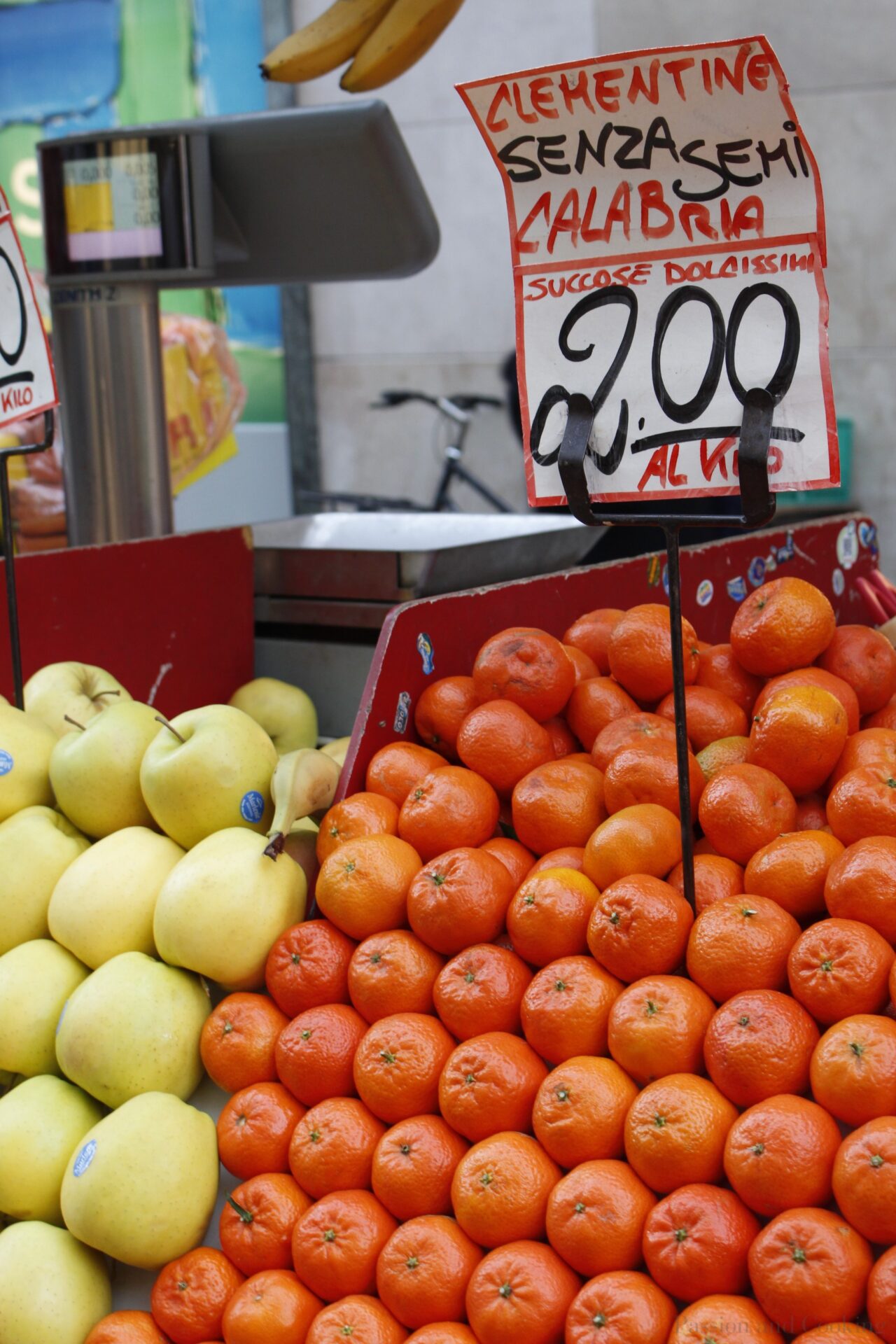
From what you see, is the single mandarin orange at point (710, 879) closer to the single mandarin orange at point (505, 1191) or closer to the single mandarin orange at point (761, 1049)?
the single mandarin orange at point (761, 1049)

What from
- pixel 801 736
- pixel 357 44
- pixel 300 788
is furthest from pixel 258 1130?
pixel 357 44

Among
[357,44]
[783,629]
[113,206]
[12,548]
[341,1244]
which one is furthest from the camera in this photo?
[357,44]

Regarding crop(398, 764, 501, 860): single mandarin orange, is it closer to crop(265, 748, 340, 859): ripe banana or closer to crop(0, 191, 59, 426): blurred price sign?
crop(265, 748, 340, 859): ripe banana

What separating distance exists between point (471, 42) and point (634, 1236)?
6.13m

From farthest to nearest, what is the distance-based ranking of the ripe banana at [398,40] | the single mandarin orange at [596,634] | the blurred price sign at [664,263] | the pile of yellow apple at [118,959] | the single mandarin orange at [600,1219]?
the ripe banana at [398,40], the single mandarin orange at [596,634], the pile of yellow apple at [118,959], the blurred price sign at [664,263], the single mandarin orange at [600,1219]

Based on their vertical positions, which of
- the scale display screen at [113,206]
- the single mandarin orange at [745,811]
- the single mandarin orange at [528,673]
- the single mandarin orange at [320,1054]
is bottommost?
A: the single mandarin orange at [320,1054]

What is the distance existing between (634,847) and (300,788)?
465 millimetres

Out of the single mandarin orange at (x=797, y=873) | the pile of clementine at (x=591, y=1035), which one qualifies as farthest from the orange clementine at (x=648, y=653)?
the single mandarin orange at (x=797, y=873)

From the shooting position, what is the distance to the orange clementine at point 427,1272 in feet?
3.79

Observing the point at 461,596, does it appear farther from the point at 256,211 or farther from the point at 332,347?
the point at 332,347

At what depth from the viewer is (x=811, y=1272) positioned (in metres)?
1.00

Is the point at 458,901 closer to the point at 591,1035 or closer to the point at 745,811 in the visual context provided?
the point at 591,1035

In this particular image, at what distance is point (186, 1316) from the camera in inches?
50.3

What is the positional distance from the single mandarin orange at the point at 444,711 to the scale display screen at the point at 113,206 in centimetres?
126
